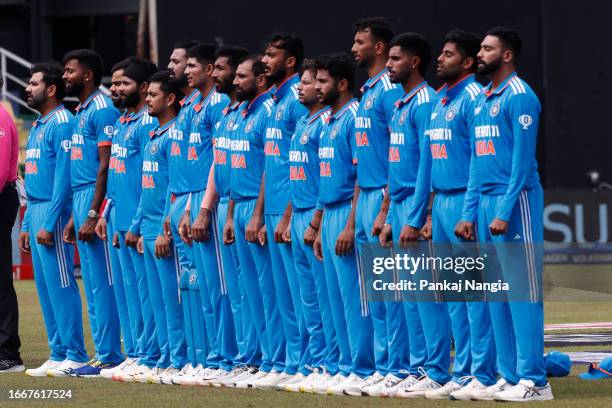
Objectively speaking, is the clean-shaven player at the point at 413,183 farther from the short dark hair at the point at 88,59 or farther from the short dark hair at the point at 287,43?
the short dark hair at the point at 88,59

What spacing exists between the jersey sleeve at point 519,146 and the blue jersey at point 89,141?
3760 mm

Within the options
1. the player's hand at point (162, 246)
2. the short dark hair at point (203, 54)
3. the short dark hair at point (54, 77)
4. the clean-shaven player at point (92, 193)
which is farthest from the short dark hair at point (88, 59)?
the player's hand at point (162, 246)

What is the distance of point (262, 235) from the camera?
10156mm

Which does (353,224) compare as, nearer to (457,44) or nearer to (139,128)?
(457,44)

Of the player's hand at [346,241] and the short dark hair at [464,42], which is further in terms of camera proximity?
the player's hand at [346,241]

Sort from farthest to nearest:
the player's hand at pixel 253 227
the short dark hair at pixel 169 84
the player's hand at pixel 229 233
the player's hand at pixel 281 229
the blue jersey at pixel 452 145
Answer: the short dark hair at pixel 169 84 < the player's hand at pixel 229 233 < the player's hand at pixel 253 227 < the player's hand at pixel 281 229 < the blue jersey at pixel 452 145

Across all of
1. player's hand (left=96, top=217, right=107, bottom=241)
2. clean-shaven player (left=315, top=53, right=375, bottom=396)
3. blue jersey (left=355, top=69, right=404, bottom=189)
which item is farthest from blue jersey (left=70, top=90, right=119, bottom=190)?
blue jersey (left=355, top=69, right=404, bottom=189)

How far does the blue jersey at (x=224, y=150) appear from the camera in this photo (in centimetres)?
1035

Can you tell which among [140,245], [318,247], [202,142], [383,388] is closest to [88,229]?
[140,245]

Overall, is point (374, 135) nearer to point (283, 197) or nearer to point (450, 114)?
point (450, 114)

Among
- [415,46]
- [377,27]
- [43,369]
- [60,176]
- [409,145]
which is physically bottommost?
[43,369]

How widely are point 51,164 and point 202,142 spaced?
146cm

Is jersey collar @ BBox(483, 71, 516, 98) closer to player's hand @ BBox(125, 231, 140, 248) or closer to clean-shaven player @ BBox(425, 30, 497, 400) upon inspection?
clean-shaven player @ BBox(425, 30, 497, 400)

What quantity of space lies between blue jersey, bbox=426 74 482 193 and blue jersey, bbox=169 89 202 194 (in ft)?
7.38
